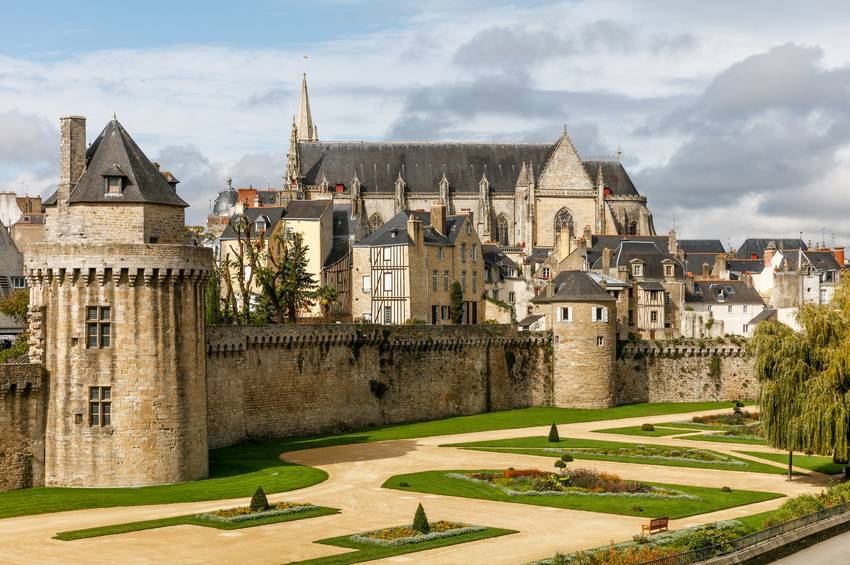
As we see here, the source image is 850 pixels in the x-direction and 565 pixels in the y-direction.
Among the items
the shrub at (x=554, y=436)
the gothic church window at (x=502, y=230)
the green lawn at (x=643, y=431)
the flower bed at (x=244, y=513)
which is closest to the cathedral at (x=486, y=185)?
the gothic church window at (x=502, y=230)

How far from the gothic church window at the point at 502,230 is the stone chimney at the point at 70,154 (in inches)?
2803

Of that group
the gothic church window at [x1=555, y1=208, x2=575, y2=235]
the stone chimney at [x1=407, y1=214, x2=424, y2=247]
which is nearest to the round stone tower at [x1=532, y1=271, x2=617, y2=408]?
the stone chimney at [x1=407, y1=214, x2=424, y2=247]

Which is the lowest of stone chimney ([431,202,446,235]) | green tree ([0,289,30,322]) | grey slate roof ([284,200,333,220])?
green tree ([0,289,30,322])

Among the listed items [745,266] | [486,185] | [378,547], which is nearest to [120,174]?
[378,547]

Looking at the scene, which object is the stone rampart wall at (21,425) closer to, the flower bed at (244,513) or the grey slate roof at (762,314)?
the flower bed at (244,513)

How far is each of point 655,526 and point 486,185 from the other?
251ft

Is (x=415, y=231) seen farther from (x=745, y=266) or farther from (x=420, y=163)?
(x=745, y=266)

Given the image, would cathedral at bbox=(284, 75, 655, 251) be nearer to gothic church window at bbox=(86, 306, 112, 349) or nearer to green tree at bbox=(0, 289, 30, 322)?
green tree at bbox=(0, 289, 30, 322)

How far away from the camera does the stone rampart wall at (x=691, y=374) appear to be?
71312 mm

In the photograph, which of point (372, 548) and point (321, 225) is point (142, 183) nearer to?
point (372, 548)

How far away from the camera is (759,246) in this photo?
120 meters

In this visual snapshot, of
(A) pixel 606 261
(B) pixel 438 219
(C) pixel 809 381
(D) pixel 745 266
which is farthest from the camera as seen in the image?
(D) pixel 745 266

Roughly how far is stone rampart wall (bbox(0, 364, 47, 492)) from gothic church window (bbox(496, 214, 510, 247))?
72600 mm

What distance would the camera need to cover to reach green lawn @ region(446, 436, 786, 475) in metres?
44.7
